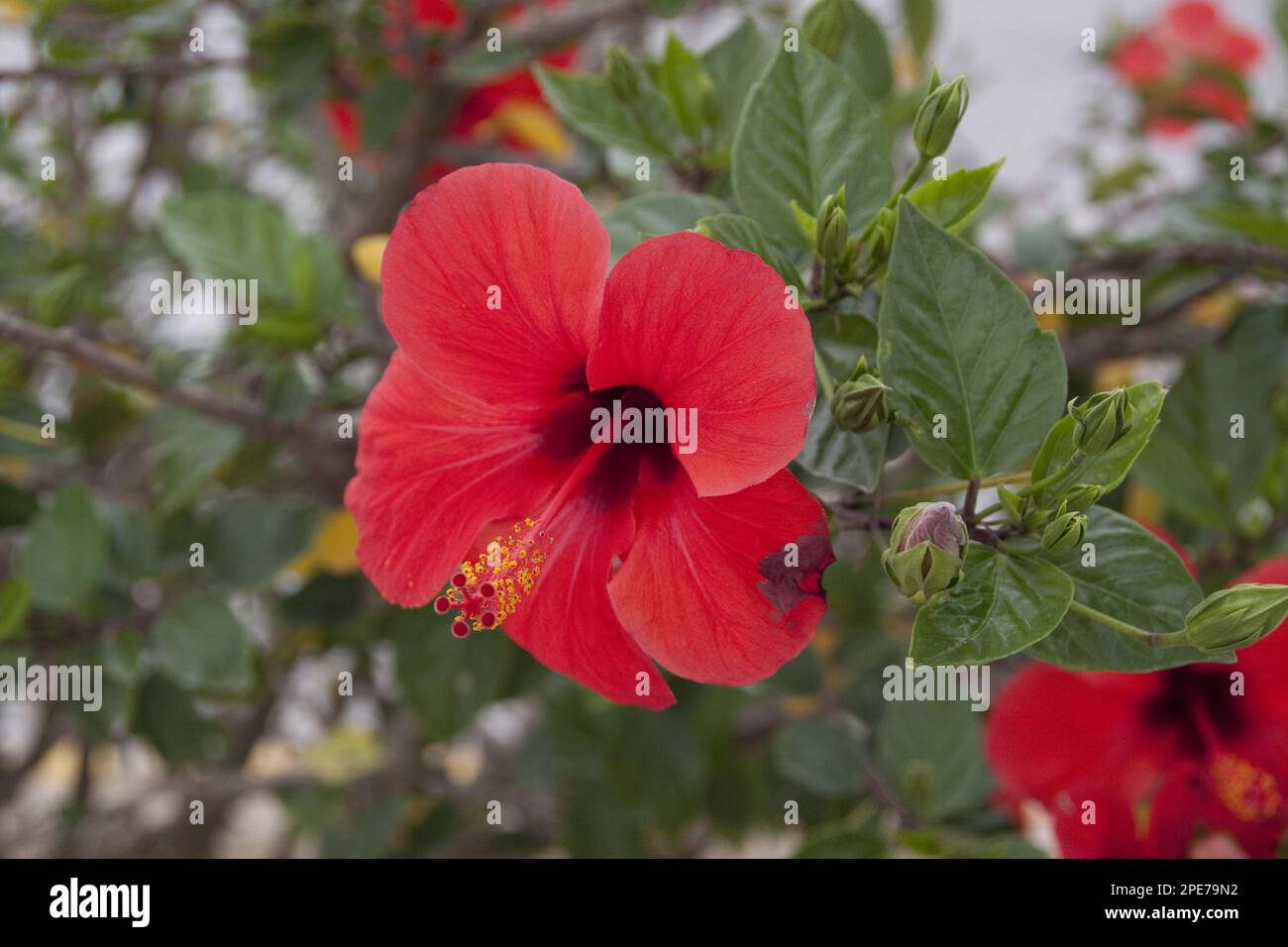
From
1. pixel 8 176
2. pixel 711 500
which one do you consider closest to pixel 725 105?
pixel 711 500

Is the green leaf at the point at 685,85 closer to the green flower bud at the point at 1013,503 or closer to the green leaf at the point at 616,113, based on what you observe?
the green leaf at the point at 616,113

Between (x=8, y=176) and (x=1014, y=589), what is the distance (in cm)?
188

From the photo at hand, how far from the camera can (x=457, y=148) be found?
1.53m

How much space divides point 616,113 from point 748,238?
0.35 metres

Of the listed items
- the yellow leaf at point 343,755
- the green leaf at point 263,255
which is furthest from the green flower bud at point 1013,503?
the yellow leaf at point 343,755

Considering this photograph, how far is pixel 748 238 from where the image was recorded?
2.12 ft

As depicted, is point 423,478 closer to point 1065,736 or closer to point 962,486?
point 962,486

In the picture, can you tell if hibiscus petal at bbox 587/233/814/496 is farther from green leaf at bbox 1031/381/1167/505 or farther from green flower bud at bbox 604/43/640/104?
green flower bud at bbox 604/43/640/104

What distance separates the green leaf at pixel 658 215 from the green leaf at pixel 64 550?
708mm

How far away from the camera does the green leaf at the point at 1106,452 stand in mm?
605

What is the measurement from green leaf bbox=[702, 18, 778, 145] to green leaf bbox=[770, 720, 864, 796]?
667 millimetres

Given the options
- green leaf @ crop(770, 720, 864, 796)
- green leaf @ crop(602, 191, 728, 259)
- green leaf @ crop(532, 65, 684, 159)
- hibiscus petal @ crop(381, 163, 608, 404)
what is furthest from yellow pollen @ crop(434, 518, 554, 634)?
green leaf @ crop(770, 720, 864, 796)

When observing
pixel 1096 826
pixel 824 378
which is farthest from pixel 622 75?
pixel 1096 826
